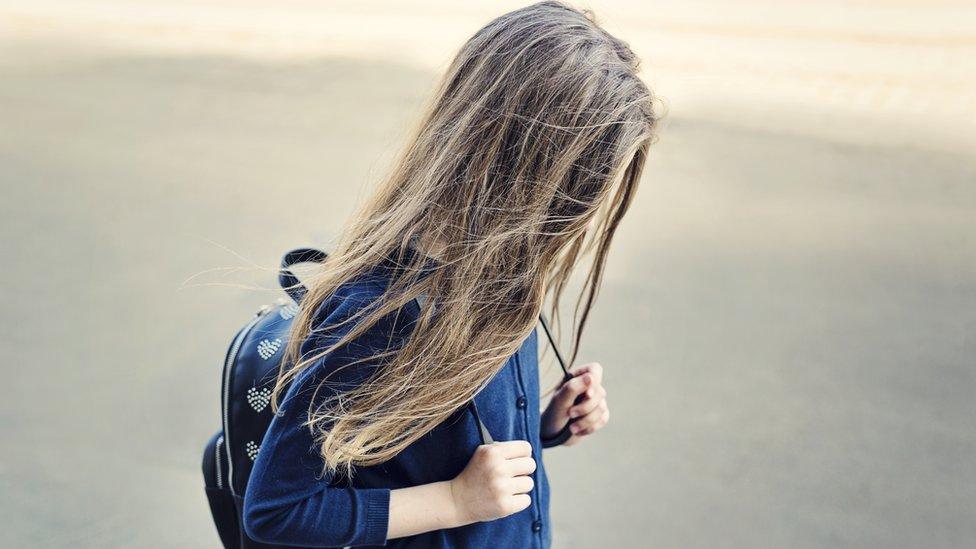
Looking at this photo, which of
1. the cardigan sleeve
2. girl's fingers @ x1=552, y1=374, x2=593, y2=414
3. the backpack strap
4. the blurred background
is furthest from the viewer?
the blurred background

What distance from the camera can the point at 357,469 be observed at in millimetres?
989

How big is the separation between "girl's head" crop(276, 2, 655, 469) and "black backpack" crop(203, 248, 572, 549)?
2.4 inches

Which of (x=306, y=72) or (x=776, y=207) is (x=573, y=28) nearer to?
(x=776, y=207)

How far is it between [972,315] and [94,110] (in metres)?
4.01

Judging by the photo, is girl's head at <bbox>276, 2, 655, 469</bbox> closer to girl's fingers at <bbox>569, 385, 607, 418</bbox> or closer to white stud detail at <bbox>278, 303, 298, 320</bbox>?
white stud detail at <bbox>278, 303, 298, 320</bbox>

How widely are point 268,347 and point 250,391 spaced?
0.17ft

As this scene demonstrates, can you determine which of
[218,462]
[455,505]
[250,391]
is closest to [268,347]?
[250,391]

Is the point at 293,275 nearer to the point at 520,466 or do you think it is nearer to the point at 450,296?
the point at 450,296

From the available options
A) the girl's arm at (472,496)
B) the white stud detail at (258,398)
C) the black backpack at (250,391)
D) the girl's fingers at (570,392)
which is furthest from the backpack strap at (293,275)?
the girl's fingers at (570,392)

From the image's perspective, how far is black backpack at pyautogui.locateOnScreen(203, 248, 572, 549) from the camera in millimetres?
1027

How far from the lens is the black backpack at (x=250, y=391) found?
1027 mm

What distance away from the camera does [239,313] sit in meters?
3.11

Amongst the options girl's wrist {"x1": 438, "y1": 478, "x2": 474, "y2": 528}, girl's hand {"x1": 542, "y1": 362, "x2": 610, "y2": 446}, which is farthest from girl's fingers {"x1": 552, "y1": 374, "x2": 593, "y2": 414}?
girl's wrist {"x1": 438, "y1": 478, "x2": 474, "y2": 528}

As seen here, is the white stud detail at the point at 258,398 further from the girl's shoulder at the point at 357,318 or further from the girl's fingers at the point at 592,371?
the girl's fingers at the point at 592,371
